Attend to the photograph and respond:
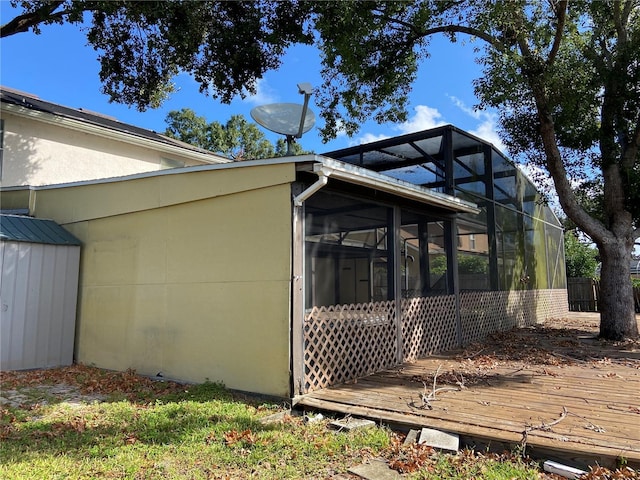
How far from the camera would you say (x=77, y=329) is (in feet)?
24.4

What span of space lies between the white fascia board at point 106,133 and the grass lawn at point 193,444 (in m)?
6.34

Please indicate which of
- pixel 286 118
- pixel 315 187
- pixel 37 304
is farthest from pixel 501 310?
pixel 37 304

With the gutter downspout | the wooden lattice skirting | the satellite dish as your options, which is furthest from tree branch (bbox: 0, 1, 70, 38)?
the wooden lattice skirting

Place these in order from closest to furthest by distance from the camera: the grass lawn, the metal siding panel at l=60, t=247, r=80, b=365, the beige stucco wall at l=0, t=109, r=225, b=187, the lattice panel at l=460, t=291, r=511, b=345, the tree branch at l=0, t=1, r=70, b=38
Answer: the grass lawn, the metal siding panel at l=60, t=247, r=80, b=365, the tree branch at l=0, t=1, r=70, b=38, the lattice panel at l=460, t=291, r=511, b=345, the beige stucco wall at l=0, t=109, r=225, b=187

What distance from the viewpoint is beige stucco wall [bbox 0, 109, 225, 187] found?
31.0ft

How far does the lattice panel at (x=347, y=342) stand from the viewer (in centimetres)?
518

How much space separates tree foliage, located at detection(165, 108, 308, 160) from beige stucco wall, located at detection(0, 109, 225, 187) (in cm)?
1866

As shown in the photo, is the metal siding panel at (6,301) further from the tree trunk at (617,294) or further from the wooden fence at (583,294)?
the wooden fence at (583,294)

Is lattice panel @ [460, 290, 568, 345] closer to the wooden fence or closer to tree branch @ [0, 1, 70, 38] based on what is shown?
the wooden fence

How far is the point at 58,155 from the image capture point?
33.7 ft

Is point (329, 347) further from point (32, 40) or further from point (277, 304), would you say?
point (32, 40)

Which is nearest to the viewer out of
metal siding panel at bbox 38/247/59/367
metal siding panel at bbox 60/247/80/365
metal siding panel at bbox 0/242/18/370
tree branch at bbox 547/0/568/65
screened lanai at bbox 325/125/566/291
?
metal siding panel at bbox 0/242/18/370

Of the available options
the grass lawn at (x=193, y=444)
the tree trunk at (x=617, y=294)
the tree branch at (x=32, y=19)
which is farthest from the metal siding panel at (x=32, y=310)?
the tree trunk at (x=617, y=294)

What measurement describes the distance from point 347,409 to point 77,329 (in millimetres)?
5357
